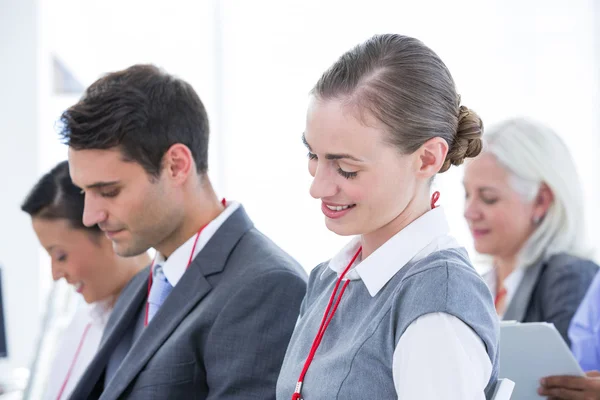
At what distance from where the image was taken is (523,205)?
2.60 meters

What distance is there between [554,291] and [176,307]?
1.25 metres

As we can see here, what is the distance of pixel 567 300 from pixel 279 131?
2820mm

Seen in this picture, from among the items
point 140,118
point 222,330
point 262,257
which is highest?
point 140,118

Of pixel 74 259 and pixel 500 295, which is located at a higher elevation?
pixel 74 259

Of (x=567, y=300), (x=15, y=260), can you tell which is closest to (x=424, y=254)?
(x=567, y=300)

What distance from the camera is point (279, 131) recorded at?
16.2 ft

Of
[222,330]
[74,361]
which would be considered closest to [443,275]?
[222,330]

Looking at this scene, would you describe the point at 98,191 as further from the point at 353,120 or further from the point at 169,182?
the point at 353,120

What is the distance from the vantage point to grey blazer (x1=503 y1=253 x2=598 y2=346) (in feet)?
7.82

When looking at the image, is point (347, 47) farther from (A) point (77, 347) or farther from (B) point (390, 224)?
(B) point (390, 224)

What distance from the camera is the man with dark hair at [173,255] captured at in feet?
5.38

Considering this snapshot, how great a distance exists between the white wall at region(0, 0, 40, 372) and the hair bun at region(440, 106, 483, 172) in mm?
3565

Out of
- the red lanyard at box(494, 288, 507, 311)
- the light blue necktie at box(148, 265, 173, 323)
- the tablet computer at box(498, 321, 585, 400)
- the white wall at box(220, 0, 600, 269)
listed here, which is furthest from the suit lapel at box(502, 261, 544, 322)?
the white wall at box(220, 0, 600, 269)

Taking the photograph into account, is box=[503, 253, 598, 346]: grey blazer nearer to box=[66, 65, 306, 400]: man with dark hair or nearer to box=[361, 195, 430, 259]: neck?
box=[66, 65, 306, 400]: man with dark hair
